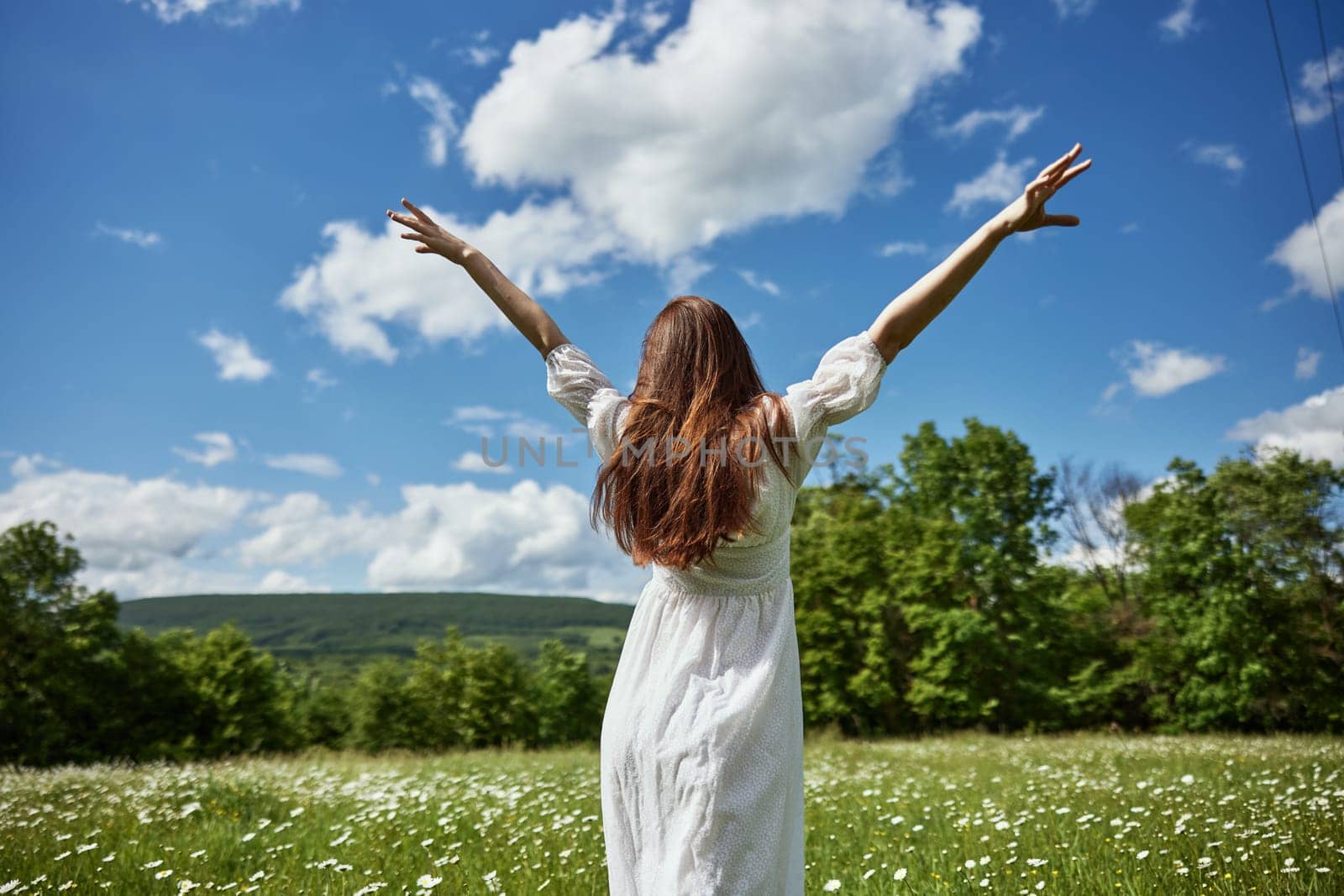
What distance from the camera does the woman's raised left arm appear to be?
8.41ft

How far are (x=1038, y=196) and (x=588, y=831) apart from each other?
528cm

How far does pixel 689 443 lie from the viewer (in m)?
2.02

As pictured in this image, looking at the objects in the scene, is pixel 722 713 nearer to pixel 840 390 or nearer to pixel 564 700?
pixel 840 390

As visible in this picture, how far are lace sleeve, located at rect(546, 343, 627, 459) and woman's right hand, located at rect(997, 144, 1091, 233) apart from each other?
3.88 ft

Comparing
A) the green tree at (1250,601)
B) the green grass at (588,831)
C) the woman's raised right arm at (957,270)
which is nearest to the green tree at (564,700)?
the green tree at (1250,601)

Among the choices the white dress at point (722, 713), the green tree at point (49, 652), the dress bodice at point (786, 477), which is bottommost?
the green tree at point (49, 652)

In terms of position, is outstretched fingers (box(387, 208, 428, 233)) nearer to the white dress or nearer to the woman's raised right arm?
the white dress

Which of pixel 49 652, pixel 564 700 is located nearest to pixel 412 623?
pixel 564 700

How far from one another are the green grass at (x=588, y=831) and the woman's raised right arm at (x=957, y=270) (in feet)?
10.6

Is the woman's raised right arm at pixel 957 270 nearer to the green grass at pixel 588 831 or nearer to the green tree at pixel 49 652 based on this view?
the green grass at pixel 588 831

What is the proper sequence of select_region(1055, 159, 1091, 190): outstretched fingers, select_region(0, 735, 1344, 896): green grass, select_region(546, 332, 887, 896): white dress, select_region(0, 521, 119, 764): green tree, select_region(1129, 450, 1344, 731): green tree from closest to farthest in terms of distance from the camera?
select_region(546, 332, 887, 896): white dress
select_region(1055, 159, 1091, 190): outstretched fingers
select_region(0, 735, 1344, 896): green grass
select_region(1129, 450, 1344, 731): green tree
select_region(0, 521, 119, 764): green tree

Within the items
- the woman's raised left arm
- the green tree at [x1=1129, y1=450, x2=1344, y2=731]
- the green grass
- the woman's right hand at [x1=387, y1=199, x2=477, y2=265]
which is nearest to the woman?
the woman's raised left arm

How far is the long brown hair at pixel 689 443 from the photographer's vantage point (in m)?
1.98

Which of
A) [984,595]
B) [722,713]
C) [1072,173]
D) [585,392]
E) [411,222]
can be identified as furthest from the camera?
[984,595]
